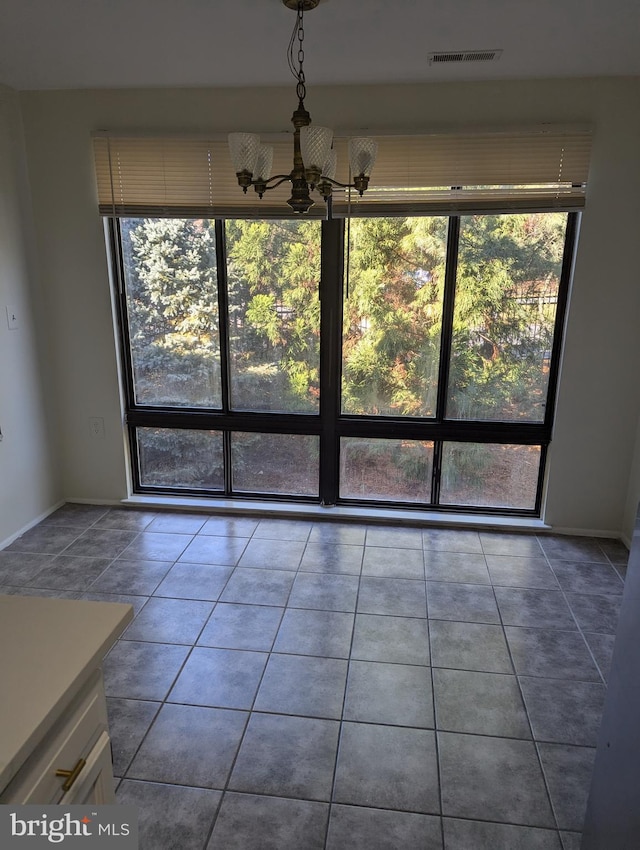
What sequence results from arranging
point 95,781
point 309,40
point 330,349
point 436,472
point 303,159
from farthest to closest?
point 436,472
point 330,349
point 309,40
point 303,159
point 95,781

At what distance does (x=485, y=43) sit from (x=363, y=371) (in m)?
1.82

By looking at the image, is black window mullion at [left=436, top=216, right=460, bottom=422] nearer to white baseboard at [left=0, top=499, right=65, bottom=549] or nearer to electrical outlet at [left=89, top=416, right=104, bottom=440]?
electrical outlet at [left=89, top=416, right=104, bottom=440]

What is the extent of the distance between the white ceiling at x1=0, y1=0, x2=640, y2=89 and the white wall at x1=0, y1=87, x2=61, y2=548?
476 mm

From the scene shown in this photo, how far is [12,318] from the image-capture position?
131 inches

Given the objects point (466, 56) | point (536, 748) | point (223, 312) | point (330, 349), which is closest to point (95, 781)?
point (536, 748)

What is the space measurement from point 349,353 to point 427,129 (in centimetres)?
135

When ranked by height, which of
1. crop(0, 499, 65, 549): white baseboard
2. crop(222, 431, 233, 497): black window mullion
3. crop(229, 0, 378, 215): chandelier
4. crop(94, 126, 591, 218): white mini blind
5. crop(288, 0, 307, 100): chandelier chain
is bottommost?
crop(0, 499, 65, 549): white baseboard

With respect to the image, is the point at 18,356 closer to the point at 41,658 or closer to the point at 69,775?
the point at 41,658

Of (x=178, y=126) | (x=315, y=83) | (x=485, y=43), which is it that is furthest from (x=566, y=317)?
(x=178, y=126)

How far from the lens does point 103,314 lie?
3564mm

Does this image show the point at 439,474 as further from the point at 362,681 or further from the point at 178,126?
the point at 178,126
